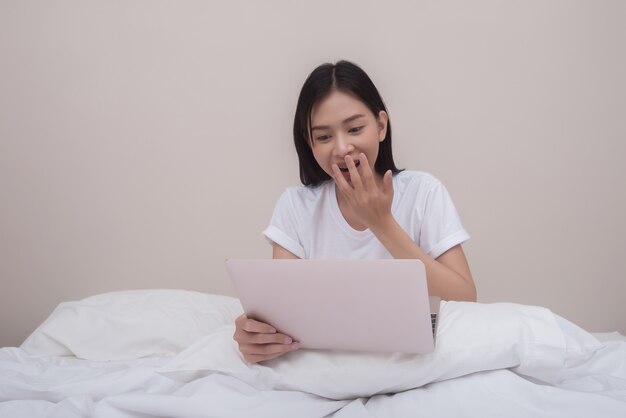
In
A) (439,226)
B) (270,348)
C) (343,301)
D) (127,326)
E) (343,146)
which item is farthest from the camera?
(127,326)

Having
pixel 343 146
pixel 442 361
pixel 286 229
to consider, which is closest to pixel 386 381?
pixel 442 361

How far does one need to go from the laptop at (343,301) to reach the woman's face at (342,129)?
0.44 metres

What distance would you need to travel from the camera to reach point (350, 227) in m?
1.39

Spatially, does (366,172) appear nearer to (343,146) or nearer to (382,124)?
(343,146)

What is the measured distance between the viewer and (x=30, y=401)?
2.89 ft

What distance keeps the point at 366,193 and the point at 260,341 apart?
0.38 m

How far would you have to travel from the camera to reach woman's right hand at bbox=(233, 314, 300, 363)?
0.92 m

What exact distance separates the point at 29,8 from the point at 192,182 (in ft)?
3.07

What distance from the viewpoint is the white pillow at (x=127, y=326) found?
1.38m

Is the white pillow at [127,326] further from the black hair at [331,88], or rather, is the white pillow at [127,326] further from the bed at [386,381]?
the black hair at [331,88]

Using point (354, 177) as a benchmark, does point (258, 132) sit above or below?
above

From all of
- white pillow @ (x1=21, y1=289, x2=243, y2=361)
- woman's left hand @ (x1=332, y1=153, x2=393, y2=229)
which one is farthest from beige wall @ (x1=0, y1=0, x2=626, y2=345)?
woman's left hand @ (x1=332, y1=153, x2=393, y2=229)

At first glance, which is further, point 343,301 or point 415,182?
point 415,182

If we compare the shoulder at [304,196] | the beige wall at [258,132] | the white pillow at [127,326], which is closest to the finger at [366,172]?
the shoulder at [304,196]
